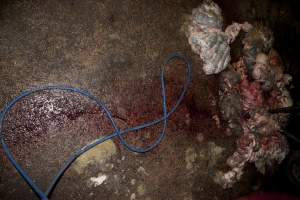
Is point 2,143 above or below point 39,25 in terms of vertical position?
below

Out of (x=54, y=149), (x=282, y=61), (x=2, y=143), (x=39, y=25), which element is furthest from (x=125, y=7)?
(x=282, y=61)

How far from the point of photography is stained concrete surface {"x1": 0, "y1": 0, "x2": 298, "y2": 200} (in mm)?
1921

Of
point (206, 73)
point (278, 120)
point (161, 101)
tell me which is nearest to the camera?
point (161, 101)

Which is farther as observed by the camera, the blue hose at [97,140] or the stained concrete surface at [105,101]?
the stained concrete surface at [105,101]

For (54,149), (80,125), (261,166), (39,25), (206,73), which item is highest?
(39,25)

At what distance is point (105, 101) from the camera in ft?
6.91

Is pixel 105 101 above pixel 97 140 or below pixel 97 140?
above

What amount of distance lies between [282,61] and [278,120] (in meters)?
0.77

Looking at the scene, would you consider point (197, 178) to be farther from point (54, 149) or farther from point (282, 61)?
point (282, 61)

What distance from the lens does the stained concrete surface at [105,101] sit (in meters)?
1.92

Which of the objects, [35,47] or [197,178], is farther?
[197,178]

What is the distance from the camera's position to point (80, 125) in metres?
2.02

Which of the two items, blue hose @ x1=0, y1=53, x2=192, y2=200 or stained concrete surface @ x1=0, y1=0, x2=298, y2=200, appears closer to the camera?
blue hose @ x1=0, y1=53, x2=192, y2=200

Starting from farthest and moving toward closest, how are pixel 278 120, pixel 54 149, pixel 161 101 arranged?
pixel 278 120, pixel 161 101, pixel 54 149
